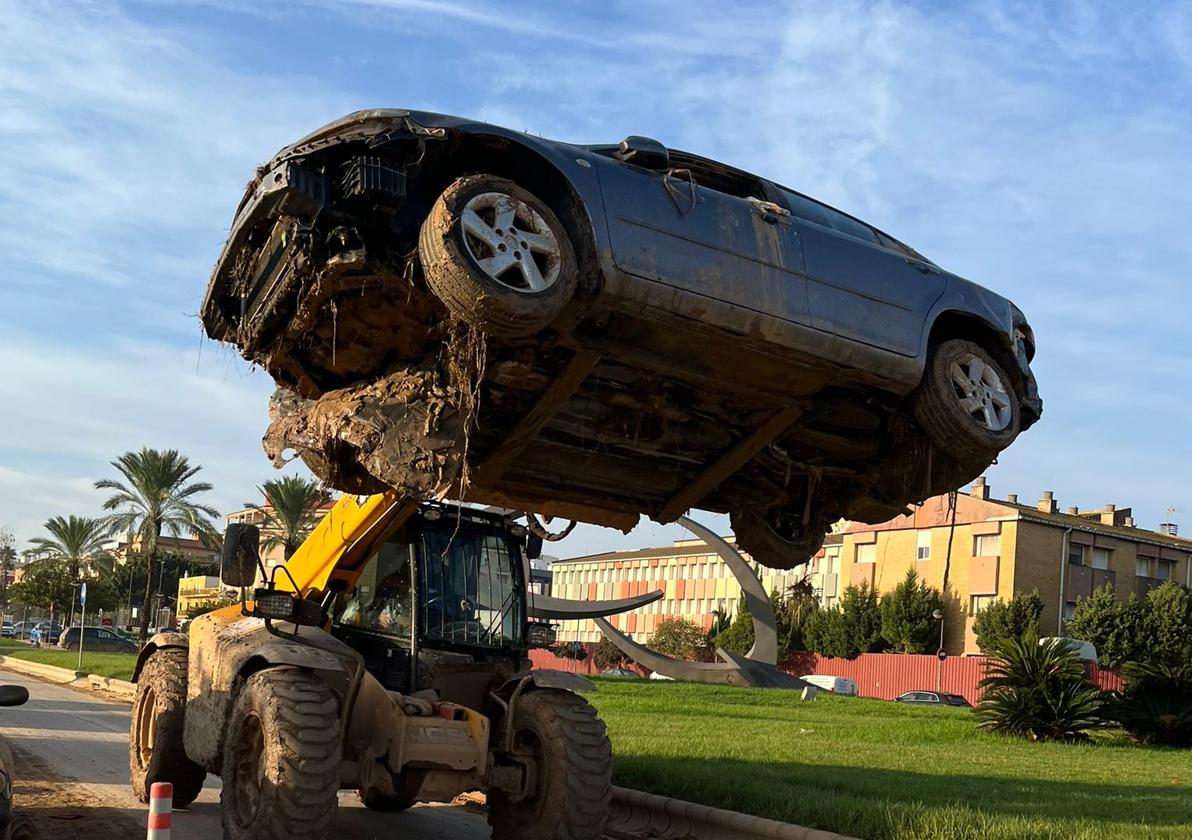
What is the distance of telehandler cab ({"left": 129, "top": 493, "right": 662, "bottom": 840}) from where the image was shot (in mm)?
7145

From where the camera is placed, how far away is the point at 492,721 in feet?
27.5

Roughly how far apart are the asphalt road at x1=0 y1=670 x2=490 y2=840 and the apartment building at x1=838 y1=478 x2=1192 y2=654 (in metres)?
50.2

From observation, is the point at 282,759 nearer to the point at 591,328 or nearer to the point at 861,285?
the point at 591,328

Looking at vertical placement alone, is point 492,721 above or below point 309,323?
below

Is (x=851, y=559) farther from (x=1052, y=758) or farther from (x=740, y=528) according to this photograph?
(x=740, y=528)

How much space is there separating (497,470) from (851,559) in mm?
66348

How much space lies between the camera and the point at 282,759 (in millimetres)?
6875

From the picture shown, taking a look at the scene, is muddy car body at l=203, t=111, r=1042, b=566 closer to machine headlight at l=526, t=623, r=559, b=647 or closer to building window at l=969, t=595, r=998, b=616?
machine headlight at l=526, t=623, r=559, b=647

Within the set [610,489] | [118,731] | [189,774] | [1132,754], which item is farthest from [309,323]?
[1132,754]

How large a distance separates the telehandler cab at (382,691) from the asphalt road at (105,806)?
1.48 ft

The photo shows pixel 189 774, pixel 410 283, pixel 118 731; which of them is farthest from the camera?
pixel 118 731

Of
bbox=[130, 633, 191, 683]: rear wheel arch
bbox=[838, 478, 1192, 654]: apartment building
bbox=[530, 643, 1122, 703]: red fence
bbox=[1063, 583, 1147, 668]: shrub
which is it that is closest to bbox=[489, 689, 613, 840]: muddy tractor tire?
bbox=[130, 633, 191, 683]: rear wheel arch

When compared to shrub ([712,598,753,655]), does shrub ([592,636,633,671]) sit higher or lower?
lower

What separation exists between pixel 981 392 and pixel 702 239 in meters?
2.07
